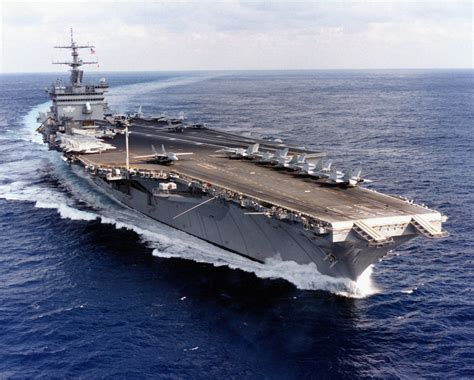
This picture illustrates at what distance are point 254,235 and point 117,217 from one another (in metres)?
11.2

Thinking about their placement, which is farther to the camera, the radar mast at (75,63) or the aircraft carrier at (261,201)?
the radar mast at (75,63)

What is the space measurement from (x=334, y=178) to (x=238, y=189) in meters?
4.92

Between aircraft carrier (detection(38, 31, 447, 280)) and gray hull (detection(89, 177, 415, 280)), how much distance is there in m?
0.05

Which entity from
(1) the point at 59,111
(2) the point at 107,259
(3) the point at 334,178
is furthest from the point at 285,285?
(1) the point at 59,111

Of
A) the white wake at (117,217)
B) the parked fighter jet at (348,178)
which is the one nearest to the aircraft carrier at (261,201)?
the parked fighter jet at (348,178)

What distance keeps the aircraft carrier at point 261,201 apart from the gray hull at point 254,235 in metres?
0.05

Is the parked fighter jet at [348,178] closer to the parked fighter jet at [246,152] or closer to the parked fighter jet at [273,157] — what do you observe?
the parked fighter jet at [273,157]

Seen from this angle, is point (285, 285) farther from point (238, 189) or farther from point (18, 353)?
point (18, 353)

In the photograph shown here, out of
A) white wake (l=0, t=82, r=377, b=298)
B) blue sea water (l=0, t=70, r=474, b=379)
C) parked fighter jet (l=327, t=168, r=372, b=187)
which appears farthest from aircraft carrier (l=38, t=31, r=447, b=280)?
blue sea water (l=0, t=70, r=474, b=379)

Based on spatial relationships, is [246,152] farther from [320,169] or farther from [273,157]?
[320,169]

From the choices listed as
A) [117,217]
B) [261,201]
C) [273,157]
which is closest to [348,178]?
[261,201]

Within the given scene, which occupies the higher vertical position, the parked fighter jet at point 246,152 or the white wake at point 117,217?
the parked fighter jet at point 246,152

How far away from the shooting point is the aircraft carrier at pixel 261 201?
1962 cm

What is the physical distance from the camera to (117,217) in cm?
3105
